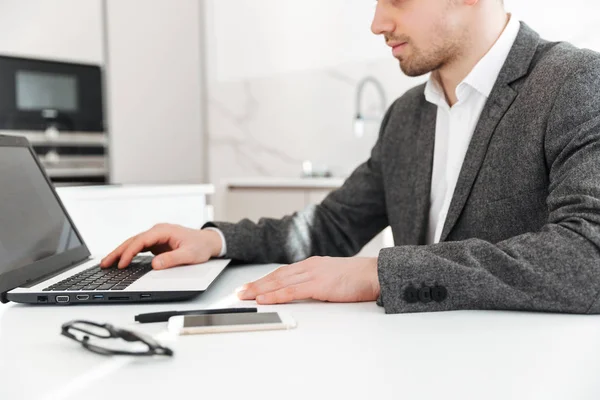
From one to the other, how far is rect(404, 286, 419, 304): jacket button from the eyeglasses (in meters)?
0.34

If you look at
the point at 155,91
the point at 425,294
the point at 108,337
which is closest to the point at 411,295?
the point at 425,294

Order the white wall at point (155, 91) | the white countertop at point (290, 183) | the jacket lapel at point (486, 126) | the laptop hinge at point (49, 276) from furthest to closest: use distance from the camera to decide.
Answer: the white wall at point (155, 91) → the white countertop at point (290, 183) → the jacket lapel at point (486, 126) → the laptop hinge at point (49, 276)

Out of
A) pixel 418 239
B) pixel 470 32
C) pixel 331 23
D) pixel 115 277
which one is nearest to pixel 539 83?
pixel 470 32

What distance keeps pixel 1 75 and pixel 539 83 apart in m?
2.88

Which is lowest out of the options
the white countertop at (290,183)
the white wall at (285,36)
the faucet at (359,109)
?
the white countertop at (290,183)

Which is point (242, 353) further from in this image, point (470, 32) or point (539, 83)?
point (470, 32)

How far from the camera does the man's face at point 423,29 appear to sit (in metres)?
1.36

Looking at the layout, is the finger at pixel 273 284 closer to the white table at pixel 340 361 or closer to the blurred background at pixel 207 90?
the white table at pixel 340 361

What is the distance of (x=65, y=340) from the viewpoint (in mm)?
715

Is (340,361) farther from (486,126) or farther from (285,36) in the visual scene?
(285,36)

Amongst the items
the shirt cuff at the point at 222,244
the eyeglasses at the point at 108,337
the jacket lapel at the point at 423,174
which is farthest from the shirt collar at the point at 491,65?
the eyeglasses at the point at 108,337

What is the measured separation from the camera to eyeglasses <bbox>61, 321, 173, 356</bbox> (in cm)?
62

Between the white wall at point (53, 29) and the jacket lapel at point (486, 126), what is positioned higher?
the white wall at point (53, 29)

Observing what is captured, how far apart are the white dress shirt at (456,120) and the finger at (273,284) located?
0.48m
